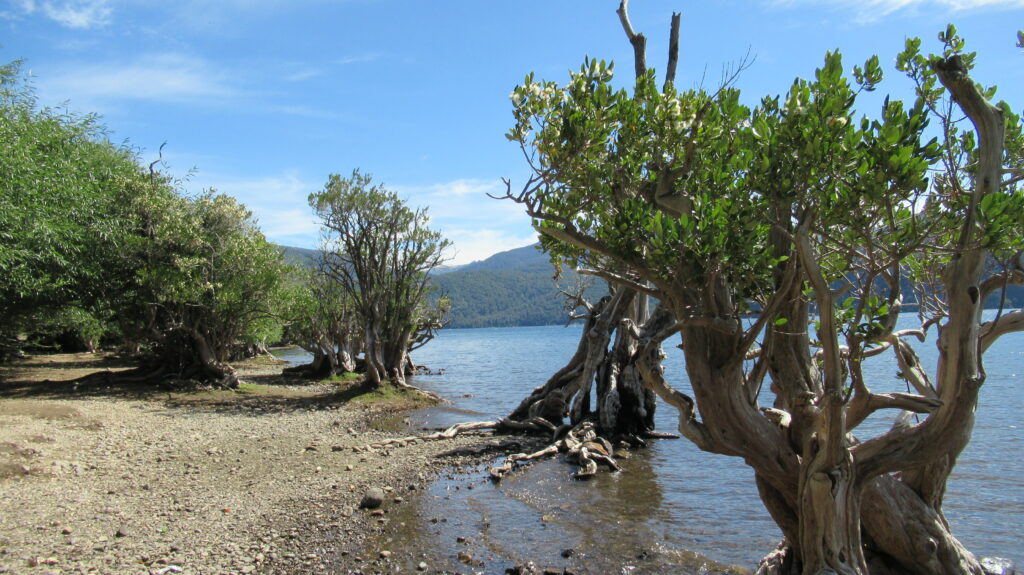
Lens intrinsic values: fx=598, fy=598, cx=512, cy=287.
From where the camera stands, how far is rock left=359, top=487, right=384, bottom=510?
1061 centimetres

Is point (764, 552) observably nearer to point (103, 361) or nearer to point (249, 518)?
point (249, 518)

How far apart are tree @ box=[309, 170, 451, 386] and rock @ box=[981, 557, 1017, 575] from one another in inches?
810

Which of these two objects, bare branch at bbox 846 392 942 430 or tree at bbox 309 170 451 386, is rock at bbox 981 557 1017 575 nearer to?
bare branch at bbox 846 392 942 430

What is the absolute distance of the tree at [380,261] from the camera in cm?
2459

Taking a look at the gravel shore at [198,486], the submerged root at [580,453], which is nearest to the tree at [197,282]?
the gravel shore at [198,486]

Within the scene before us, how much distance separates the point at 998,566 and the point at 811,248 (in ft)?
23.4

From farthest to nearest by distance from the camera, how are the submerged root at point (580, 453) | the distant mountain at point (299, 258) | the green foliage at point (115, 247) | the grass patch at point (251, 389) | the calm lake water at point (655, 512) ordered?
the distant mountain at point (299, 258)
the grass patch at point (251, 389)
the green foliage at point (115, 247)
the submerged root at point (580, 453)
the calm lake water at point (655, 512)

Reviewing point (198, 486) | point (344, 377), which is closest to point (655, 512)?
point (198, 486)

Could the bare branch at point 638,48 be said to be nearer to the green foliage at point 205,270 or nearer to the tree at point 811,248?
the tree at point 811,248

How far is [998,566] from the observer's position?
8680 millimetres

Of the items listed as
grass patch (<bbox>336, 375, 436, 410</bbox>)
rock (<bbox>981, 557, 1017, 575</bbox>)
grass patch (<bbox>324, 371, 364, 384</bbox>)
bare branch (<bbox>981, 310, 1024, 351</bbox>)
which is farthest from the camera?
grass patch (<bbox>324, 371, 364, 384</bbox>)

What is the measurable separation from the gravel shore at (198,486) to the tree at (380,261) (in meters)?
6.21

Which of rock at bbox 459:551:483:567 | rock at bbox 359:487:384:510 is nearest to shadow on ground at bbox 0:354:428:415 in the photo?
rock at bbox 359:487:384:510

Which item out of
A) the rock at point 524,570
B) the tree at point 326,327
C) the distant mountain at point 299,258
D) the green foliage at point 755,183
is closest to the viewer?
the green foliage at point 755,183
